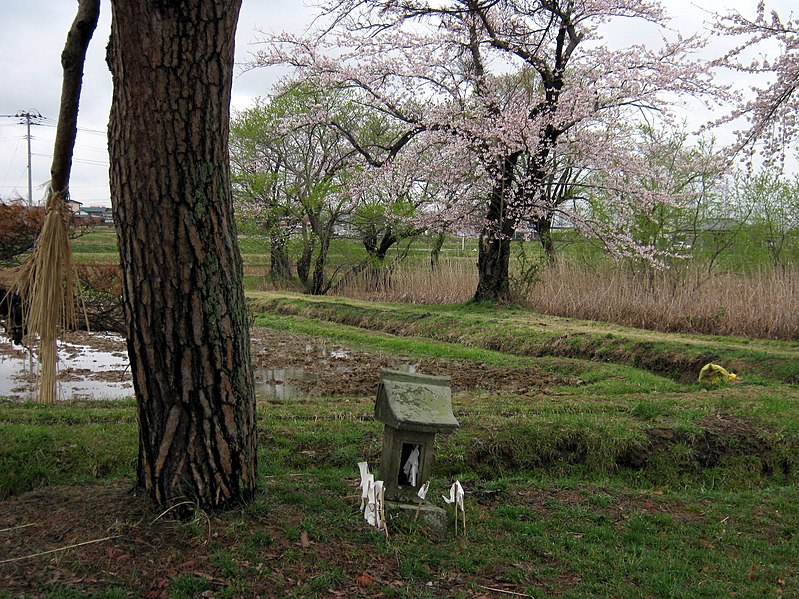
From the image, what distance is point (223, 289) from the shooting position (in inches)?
143

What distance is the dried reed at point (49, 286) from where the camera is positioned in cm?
365

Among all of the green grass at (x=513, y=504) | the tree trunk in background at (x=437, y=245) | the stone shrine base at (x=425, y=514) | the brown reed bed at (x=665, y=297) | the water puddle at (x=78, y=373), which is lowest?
the water puddle at (x=78, y=373)

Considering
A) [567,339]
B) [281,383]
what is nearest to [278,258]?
[567,339]

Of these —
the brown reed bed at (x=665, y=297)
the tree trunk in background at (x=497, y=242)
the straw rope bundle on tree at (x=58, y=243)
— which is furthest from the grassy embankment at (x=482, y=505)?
the tree trunk in background at (x=497, y=242)

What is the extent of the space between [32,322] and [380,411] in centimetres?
187

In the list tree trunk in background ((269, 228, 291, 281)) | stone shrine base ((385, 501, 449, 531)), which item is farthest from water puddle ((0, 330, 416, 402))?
tree trunk in background ((269, 228, 291, 281))

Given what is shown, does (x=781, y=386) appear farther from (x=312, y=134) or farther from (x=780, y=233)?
(x=312, y=134)

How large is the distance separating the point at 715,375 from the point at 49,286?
324 inches

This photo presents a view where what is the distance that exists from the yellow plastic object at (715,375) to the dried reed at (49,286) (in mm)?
7849

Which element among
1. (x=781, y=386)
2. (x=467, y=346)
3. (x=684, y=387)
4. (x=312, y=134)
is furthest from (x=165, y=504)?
(x=312, y=134)

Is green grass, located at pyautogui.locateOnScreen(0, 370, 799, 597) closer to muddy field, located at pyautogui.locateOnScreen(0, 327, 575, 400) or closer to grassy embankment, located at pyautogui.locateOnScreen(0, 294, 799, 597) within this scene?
grassy embankment, located at pyautogui.locateOnScreen(0, 294, 799, 597)

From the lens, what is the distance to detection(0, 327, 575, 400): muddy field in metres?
9.11

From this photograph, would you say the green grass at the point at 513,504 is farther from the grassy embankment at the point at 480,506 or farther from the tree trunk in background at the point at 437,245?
the tree trunk in background at the point at 437,245

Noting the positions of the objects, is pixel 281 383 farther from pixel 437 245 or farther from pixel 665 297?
pixel 437 245
